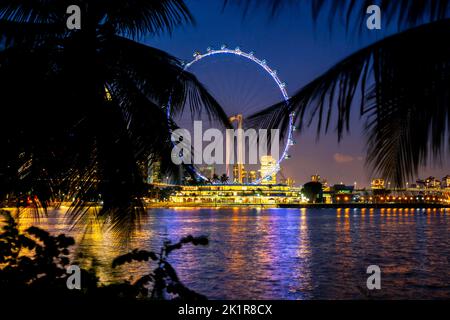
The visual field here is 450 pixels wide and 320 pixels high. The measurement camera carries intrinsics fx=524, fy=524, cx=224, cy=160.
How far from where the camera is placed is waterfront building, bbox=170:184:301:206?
15262 cm

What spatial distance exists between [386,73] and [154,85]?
117 inches

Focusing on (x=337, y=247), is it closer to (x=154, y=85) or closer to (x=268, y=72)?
(x=268, y=72)

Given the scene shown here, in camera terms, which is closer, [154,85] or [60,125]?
[60,125]

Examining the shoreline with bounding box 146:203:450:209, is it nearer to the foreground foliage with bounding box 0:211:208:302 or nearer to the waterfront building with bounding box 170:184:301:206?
the waterfront building with bounding box 170:184:301:206

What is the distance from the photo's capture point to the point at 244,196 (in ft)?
515

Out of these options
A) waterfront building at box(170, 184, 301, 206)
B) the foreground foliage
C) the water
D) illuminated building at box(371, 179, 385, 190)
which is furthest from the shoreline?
illuminated building at box(371, 179, 385, 190)

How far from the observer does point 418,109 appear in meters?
2.88

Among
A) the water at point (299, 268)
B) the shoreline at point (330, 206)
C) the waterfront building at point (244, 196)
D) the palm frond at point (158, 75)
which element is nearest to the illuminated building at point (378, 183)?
the palm frond at point (158, 75)

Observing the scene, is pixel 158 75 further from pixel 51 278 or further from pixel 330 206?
pixel 330 206

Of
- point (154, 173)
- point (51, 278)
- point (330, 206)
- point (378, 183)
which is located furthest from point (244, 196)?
point (378, 183)

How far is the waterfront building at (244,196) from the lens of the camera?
153 meters

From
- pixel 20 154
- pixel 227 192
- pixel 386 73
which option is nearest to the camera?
pixel 386 73
